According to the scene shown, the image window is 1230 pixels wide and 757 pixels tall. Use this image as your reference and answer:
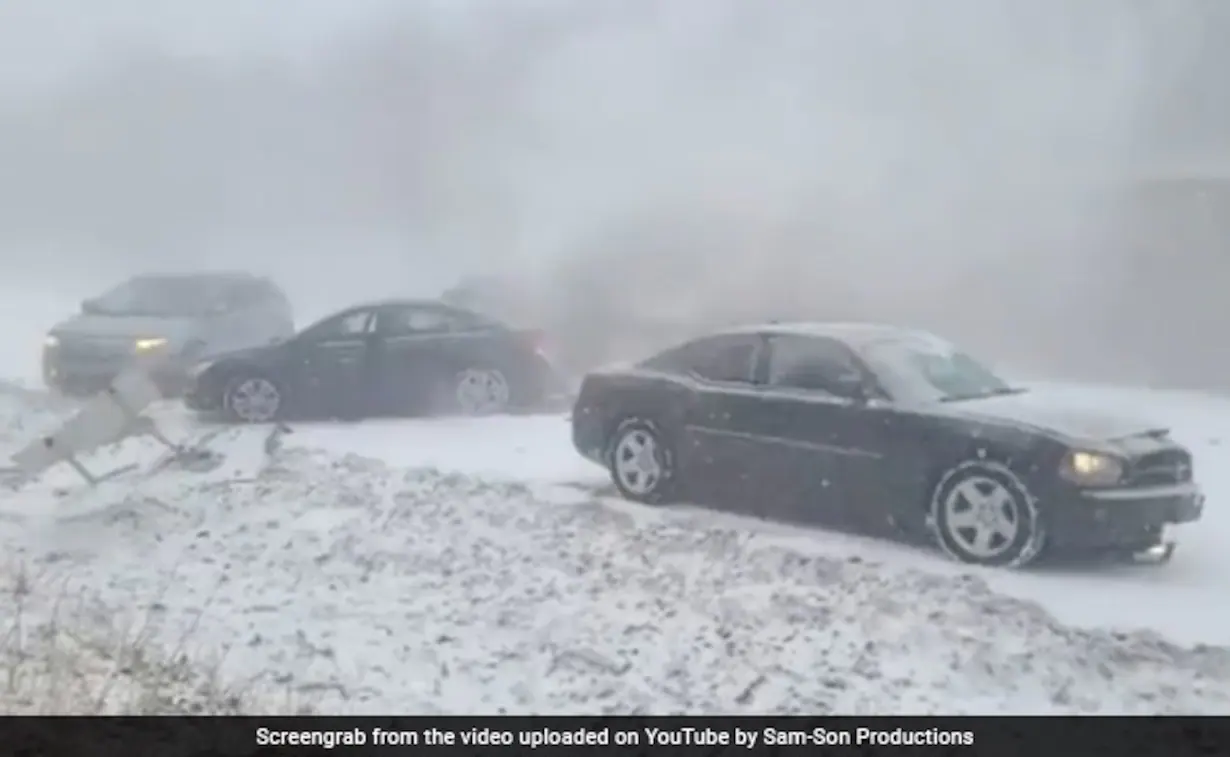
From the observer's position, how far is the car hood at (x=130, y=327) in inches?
137

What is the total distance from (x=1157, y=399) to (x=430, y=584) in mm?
1770

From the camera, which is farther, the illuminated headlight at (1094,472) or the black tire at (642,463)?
the black tire at (642,463)

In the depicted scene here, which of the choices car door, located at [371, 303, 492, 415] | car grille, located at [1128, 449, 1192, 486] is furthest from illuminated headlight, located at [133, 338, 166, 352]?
car grille, located at [1128, 449, 1192, 486]

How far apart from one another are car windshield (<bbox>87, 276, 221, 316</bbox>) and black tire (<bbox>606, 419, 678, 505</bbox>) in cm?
120

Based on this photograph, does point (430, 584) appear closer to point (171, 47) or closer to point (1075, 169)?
point (171, 47)

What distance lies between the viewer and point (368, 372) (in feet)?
11.5

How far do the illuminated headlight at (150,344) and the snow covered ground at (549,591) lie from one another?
21 centimetres

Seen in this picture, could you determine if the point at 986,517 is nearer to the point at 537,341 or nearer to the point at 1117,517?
the point at 1117,517

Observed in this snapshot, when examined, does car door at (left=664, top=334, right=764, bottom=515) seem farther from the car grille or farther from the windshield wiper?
the car grille

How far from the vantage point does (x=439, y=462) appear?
3.33 metres

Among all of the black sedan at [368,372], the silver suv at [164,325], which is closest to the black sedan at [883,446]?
the black sedan at [368,372]

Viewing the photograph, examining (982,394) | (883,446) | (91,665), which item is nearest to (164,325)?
(91,665)

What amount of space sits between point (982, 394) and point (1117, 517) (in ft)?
1.34
